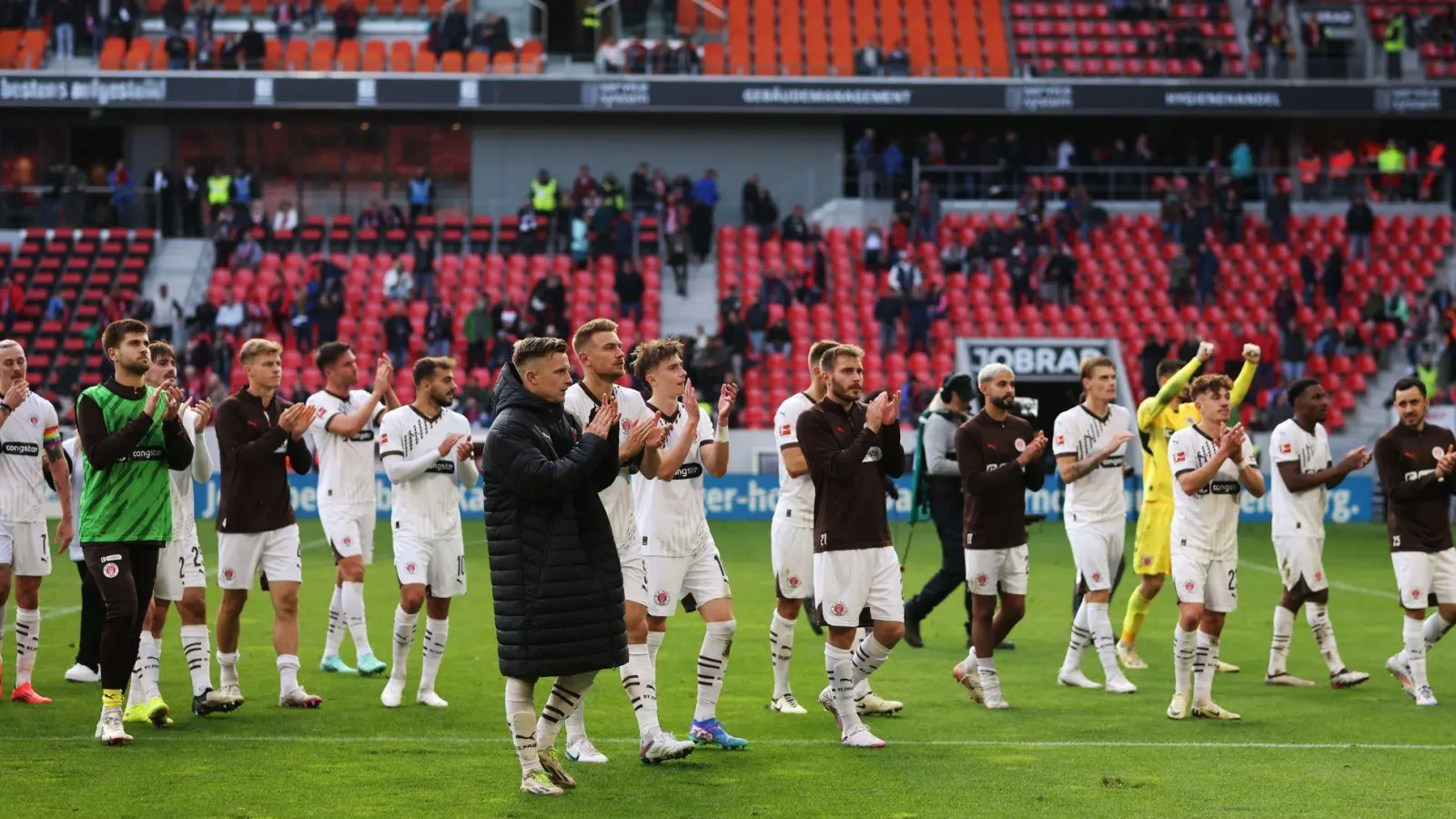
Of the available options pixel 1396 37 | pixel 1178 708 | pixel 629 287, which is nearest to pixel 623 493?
pixel 1178 708

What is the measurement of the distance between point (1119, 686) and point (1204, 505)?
1.54 m

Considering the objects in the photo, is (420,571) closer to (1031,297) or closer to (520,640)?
(520,640)

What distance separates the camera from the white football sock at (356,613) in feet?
40.4

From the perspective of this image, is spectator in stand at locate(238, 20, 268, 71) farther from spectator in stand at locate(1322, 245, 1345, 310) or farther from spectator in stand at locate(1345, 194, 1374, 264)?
spectator in stand at locate(1345, 194, 1374, 264)

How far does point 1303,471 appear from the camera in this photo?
12.1 m

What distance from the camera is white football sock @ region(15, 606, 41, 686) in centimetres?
1117

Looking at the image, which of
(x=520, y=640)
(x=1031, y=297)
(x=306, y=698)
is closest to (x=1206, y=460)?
(x=520, y=640)

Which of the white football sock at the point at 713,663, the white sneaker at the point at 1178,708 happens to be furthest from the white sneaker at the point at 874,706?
the white sneaker at the point at 1178,708

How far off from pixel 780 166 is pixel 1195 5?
10549 mm

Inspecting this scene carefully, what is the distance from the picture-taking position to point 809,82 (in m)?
37.5

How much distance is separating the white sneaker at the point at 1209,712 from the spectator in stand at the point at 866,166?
87.7 feet

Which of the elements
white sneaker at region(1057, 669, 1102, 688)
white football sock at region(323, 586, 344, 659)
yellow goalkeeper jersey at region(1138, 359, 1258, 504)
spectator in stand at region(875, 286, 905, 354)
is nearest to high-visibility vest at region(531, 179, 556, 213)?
spectator in stand at region(875, 286, 905, 354)

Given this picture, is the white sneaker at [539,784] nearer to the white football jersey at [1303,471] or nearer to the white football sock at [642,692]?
the white football sock at [642,692]

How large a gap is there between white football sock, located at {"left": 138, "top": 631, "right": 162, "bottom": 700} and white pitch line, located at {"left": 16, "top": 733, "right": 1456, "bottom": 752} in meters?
0.61
